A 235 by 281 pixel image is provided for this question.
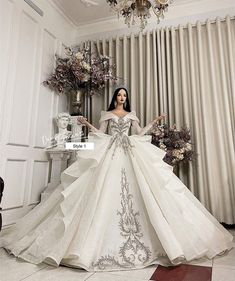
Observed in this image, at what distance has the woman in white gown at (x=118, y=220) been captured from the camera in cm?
151

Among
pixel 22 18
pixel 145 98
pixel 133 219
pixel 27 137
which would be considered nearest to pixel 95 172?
pixel 133 219

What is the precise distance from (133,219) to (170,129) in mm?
1499

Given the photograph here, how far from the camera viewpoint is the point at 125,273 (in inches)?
56.8

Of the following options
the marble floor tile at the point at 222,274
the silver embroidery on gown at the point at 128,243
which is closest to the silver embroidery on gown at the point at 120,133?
the silver embroidery on gown at the point at 128,243

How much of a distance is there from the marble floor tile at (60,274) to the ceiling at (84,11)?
Result: 3086 mm

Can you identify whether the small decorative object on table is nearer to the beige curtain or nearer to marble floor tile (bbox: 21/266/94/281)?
the beige curtain

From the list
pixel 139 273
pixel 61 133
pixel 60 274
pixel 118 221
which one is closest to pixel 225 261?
pixel 139 273

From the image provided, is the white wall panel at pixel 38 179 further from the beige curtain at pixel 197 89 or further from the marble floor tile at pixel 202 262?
the marble floor tile at pixel 202 262

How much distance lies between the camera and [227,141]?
2.87 meters

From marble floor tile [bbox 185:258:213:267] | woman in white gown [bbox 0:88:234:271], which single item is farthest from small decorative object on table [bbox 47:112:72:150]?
marble floor tile [bbox 185:258:213:267]

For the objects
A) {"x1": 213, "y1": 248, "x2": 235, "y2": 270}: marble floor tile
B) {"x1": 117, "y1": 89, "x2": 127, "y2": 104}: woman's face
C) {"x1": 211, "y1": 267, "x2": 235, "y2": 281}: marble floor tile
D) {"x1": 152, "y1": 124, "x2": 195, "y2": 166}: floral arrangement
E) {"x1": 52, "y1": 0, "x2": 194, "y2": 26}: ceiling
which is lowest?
{"x1": 211, "y1": 267, "x2": 235, "y2": 281}: marble floor tile

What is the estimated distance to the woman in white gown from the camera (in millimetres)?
1508

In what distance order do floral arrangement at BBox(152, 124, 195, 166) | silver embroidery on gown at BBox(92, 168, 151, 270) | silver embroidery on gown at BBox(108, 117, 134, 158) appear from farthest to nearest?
1. floral arrangement at BBox(152, 124, 195, 166)
2. silver embroidery on gown at BBox(108, 117, 134, 158)
3. silver embroidery on gown at BBox(92, 168, 151, 270)

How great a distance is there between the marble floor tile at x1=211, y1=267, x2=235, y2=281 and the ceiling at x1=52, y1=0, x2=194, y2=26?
3158 millimetres
